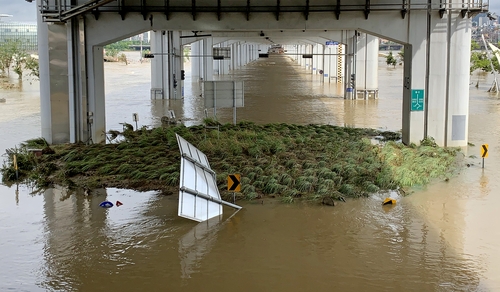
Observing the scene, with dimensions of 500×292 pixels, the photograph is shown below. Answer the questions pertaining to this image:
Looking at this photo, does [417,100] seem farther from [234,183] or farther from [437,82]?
[234,183]

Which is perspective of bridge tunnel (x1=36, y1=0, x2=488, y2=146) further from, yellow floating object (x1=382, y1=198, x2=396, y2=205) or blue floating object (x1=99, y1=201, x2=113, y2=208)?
yellow floating object (x1=382, y1=198, x2=396, y2=205)

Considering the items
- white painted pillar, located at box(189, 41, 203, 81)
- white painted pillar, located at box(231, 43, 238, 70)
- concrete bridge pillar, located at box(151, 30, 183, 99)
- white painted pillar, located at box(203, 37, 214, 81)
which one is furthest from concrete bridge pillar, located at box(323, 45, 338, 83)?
white painted pillar, located at box(231, 43, 238, 70)

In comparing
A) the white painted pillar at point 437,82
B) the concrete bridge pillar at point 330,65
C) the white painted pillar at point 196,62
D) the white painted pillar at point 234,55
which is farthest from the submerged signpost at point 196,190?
the white painted pillar at point 234,55

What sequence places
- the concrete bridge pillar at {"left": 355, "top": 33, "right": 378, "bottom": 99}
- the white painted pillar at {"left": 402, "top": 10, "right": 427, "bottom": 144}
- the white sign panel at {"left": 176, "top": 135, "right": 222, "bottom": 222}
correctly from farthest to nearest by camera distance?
the concrete bridge pillar at {"left": 355, "top": 33, "right": 378, "bottom": 99}
the white painted pillar at {"left": 402, "top": 10, "right": 427, "bottom": 144}
the white sign panel at {"left": 176, "top": 135, "right": 222, "bottom": 222}

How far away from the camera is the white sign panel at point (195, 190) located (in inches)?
518

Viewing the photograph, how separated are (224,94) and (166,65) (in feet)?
62.2

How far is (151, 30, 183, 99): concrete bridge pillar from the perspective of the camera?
42625 mm

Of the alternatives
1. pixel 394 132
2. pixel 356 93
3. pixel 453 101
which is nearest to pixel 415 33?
pixel 453 101

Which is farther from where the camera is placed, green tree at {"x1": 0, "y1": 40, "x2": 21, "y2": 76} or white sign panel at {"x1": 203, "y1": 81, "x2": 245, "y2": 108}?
green tree at {"x1": 0, "y1": 40, "x2": 21, "y2": 76}

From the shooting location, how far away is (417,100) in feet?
76.7

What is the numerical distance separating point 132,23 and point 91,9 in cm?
176

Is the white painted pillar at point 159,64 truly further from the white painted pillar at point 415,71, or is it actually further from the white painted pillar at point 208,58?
the white painted pillar at point 415,71

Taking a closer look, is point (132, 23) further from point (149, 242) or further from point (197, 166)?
point (149, 242)

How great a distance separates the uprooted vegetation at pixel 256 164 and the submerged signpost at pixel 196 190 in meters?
1.44
